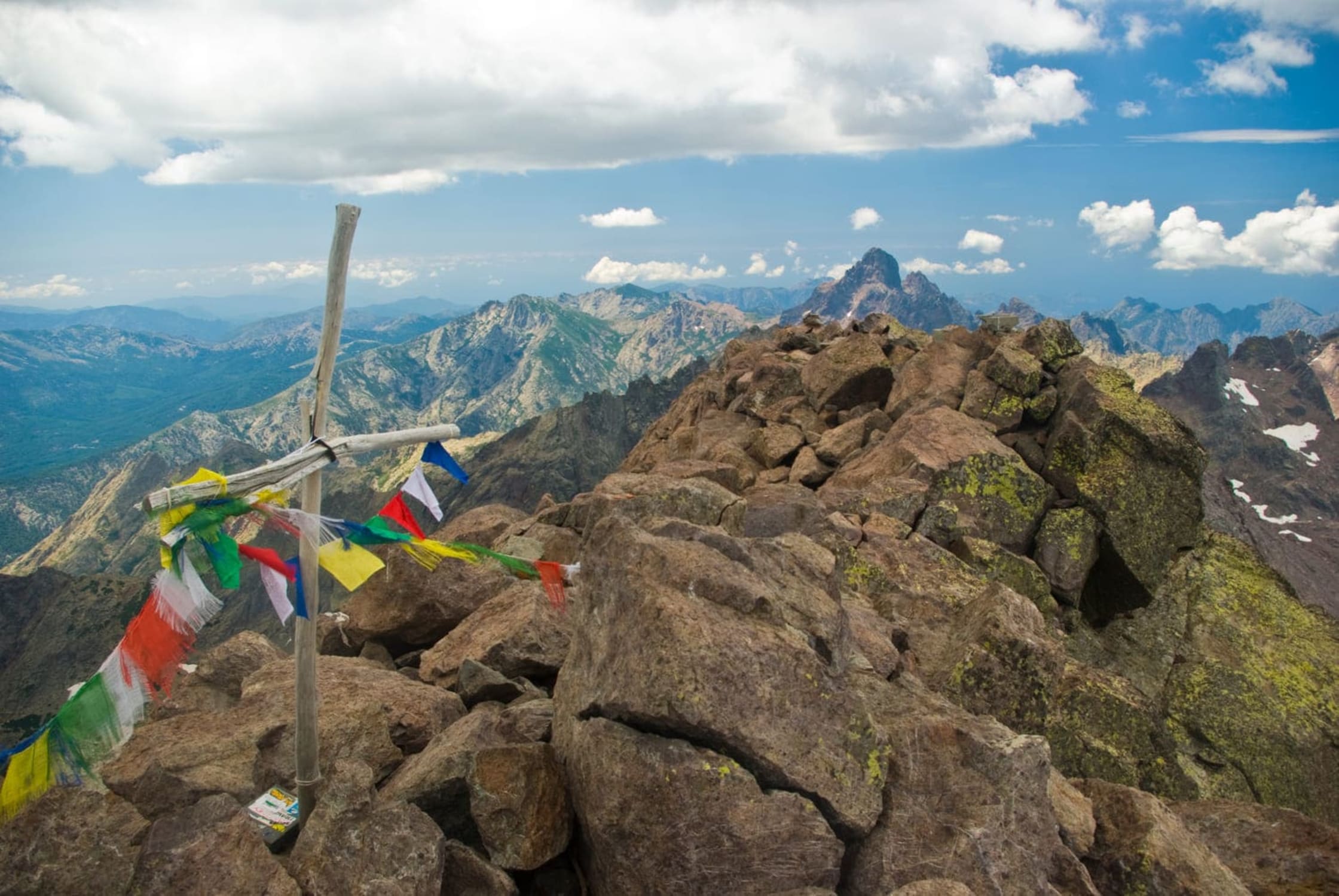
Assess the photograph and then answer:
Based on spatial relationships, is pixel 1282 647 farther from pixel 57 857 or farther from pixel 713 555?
pixel 57 857

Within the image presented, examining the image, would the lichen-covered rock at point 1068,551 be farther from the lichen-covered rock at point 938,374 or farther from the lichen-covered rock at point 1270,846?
the lichen-covered rock at point 1270,846

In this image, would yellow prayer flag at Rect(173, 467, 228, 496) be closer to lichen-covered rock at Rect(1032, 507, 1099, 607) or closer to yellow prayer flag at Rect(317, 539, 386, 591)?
yellow prayer flag at Rect(317, 539, 386, 591)

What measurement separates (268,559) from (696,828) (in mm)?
7282

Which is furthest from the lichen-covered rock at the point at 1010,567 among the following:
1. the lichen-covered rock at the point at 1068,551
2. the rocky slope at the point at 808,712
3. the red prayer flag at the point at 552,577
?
the red prayer flag at the point at 552,577

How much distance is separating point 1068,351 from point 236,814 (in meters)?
35.7

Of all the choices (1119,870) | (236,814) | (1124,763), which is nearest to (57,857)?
(236,814)

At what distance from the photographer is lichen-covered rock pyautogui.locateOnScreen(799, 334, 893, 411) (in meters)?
40.0

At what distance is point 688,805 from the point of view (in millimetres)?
10531

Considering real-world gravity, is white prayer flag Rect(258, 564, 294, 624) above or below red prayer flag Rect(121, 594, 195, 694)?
above

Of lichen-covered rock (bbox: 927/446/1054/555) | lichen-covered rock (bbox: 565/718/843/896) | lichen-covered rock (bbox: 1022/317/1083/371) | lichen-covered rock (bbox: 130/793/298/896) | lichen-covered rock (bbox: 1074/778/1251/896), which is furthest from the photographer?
lichen-covered rock (bbox: 1022/317/1083/371)

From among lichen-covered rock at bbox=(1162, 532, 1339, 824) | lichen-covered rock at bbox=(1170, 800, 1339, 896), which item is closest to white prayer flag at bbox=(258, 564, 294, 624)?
lichen-covered rock at bbox=(1170, 800, 1339, 896)

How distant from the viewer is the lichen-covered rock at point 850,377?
131 feet

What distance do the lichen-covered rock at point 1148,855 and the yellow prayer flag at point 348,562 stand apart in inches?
511

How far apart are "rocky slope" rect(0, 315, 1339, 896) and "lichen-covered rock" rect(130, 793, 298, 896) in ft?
0.12
